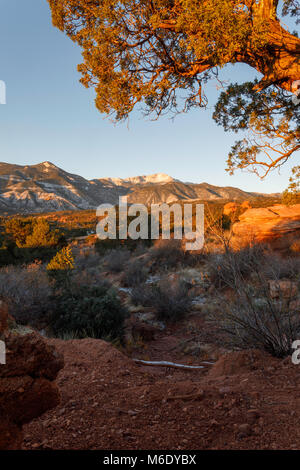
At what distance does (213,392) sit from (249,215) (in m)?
12.2

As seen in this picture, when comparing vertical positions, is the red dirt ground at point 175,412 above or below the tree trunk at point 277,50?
below

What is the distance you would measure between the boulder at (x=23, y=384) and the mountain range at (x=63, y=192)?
7354 cm

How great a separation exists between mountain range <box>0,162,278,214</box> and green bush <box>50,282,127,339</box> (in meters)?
68.4

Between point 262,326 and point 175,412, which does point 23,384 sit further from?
point 262,326

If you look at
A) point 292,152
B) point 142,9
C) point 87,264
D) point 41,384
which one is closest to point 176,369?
point 41,384

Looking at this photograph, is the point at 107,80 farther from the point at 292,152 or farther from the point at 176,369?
the point at 176,369

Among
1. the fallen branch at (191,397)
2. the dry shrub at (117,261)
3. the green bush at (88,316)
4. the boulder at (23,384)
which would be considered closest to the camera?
the boulder at (23,384)

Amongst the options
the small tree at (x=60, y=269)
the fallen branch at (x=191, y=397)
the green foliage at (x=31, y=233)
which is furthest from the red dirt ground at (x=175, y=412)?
the green foliage at (x=31, y=233)

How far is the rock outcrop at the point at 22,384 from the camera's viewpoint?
1509 millimetres

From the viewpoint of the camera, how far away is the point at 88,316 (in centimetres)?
650

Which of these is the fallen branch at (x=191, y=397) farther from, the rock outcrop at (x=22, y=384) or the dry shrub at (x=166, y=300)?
the dry shrub at (x=166, y=300)

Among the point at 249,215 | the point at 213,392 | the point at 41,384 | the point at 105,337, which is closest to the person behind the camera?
the point at 41,384

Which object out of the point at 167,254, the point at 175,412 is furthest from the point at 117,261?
the point at 175,412

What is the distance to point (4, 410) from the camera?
151 cm
